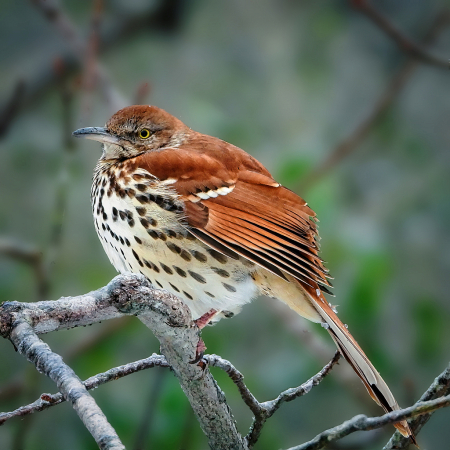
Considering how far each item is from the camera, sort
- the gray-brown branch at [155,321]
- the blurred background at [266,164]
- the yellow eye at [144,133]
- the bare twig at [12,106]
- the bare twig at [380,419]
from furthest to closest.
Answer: the blurred background at [266,164] < the bare twig at [12,106] < the yellow eye at [144,133] < the gray-brown branch at [155,321] < the bare twig at [380,419]

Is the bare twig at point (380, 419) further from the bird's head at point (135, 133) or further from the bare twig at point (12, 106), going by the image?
the bare twig at point (12, 106)

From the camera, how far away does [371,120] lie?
3.79 metres


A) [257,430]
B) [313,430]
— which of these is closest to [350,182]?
[313,430]

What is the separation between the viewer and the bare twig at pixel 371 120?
3.57 meters

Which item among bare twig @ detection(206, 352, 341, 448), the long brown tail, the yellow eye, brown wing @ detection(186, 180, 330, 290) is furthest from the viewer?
the yellow eye

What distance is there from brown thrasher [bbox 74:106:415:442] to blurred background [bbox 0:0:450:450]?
70 centimetres

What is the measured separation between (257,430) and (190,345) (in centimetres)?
31

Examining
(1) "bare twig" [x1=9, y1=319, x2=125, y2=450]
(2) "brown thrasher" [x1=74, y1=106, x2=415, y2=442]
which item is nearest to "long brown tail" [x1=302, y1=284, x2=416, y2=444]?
(2) "brown thrasher" [x1=74, y1=106, x2=415, y2=442]

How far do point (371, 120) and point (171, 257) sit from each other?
214 centimetres

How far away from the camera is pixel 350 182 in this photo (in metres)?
4.13

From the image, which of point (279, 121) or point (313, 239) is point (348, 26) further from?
point (313, 239)

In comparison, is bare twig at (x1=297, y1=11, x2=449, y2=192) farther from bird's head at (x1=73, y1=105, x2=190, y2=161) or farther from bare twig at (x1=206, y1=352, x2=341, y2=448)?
bare twig at (x1=206, y1=352, x2=341, y2=448)

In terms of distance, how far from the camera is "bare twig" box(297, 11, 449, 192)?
11.7 ft

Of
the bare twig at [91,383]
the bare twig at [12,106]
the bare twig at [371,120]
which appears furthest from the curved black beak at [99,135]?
the bare twig at [371,120]
